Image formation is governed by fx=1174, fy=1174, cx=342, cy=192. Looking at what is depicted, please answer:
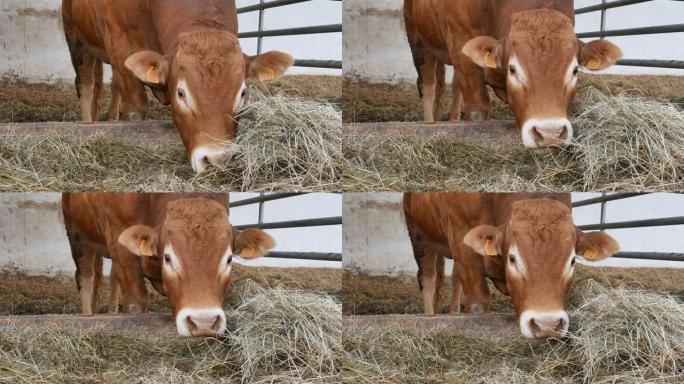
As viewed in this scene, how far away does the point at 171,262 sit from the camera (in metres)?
5.32

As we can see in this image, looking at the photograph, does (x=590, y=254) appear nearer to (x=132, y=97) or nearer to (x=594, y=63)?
(x=594, y=63)

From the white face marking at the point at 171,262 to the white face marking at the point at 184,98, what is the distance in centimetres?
63

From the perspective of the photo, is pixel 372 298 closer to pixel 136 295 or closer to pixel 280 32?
pixel 136 295

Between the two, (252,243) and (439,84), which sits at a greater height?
(439,84)

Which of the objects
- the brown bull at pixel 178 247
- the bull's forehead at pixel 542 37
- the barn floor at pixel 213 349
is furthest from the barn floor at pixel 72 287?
the bull's forehead at pixel 542 37

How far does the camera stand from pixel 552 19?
5.44m

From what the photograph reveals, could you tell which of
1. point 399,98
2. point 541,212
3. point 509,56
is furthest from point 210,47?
point 541,212

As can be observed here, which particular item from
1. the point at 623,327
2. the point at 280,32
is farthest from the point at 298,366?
the point at 280,32

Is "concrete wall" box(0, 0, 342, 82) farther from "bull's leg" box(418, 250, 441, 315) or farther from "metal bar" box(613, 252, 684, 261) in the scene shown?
"metal bar" box(613, 252, 684, 261)

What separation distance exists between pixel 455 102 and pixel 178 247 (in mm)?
1565

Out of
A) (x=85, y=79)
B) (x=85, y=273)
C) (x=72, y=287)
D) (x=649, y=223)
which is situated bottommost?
(x=72, y=287)

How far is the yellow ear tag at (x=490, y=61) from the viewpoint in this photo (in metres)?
5.41

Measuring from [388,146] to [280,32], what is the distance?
1245mm

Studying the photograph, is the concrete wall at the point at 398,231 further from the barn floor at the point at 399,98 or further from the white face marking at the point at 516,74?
the white face marking at the point at 516,74
